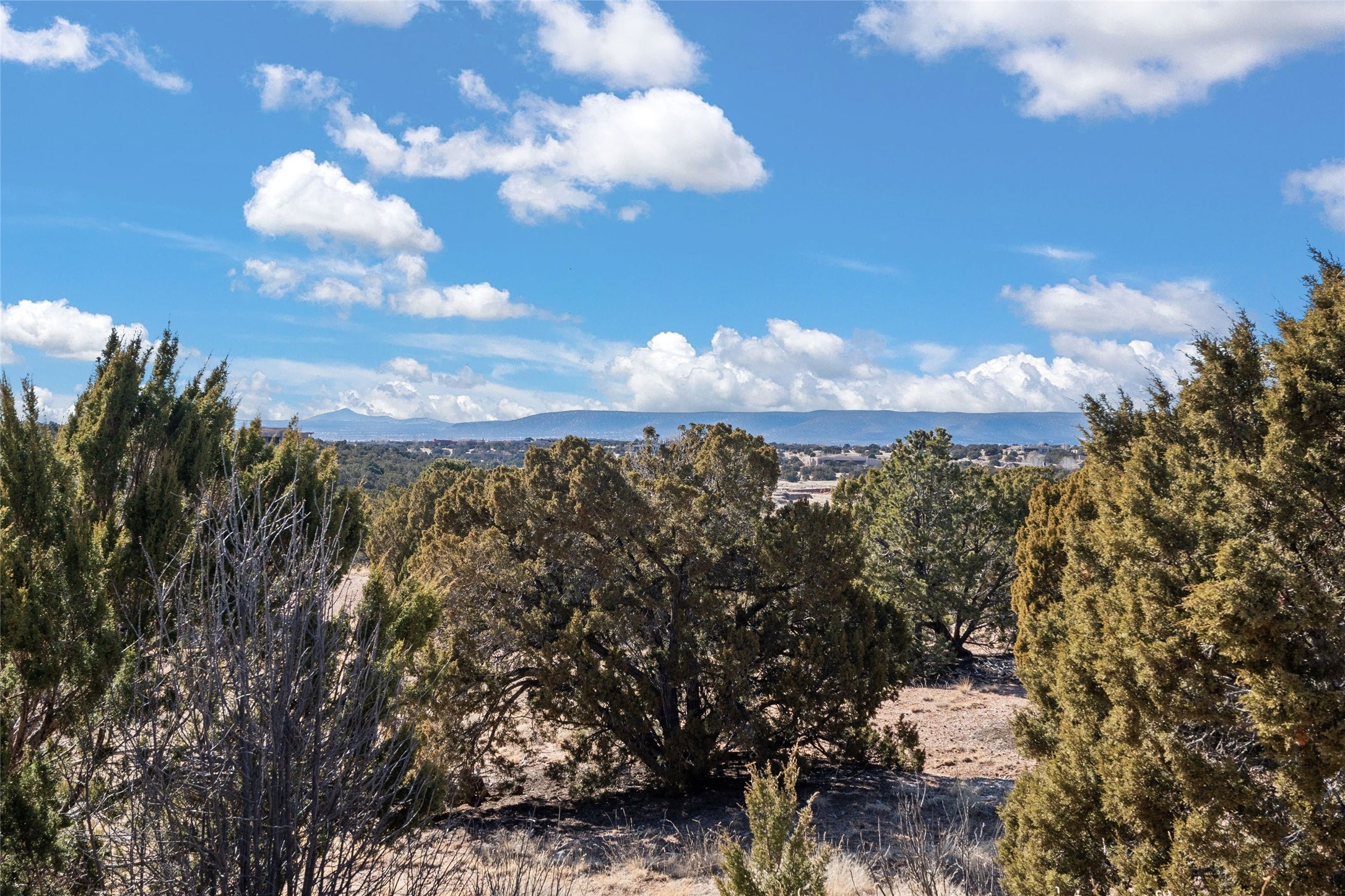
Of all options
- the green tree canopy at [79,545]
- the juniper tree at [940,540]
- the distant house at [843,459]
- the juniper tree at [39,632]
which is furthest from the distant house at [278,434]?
the distant house at [843,459]

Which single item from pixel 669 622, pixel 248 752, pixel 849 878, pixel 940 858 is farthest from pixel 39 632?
pixel 669 622

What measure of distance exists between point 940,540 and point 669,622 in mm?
12141

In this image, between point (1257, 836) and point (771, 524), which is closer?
point (1257, 836)

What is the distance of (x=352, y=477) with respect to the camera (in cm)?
6544

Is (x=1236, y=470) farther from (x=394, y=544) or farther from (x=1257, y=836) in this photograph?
(x=394, y=544)

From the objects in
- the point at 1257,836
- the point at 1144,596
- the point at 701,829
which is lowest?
the point at 701,829

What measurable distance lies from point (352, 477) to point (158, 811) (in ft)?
216

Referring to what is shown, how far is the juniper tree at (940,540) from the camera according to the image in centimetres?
2161

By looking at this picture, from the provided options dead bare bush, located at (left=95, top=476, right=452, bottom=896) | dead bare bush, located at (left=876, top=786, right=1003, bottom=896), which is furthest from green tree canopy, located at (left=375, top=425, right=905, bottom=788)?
dead bare bush, located at (left=95, top=476, right=452, bottom=896)

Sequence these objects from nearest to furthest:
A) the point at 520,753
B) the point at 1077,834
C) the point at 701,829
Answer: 1. the point at 1077,834
2. the point at 701,829
3. the point at 520,753

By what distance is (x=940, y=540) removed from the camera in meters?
22.1

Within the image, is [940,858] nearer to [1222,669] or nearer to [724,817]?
[1222,669]

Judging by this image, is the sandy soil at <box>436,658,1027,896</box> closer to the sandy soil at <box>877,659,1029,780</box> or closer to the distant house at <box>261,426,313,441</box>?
the sandy soil at <box>877,659,1029,780</box>

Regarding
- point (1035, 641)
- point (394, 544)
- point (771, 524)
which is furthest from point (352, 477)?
point (1035, 641)
